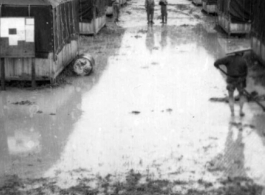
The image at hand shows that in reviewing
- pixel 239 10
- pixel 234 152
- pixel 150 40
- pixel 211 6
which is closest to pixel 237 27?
pixel 239 10

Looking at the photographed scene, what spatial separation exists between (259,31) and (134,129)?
10.7 m

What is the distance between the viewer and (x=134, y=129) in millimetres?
14602

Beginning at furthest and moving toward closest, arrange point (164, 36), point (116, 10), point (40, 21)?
point (116, 10) → point (164, 36) → point (40, 21)

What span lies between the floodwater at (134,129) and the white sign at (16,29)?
1745 mm

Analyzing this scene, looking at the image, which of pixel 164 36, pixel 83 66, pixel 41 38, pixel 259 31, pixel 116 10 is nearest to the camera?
pixel 41 38

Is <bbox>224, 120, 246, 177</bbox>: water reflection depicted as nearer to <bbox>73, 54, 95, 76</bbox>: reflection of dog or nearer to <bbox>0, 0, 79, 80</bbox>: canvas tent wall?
<bbox>0, 0, 79, 80</bbox>: canvas tent wall

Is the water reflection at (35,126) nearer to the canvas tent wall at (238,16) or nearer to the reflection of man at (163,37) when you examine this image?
the reflection of man at (163,37)

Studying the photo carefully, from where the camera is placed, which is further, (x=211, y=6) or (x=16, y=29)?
(x=211, y=6)

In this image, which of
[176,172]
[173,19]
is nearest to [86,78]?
[176,172]

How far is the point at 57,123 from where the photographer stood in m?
15.2

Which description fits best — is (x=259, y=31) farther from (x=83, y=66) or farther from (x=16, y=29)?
(x=16, y=29)

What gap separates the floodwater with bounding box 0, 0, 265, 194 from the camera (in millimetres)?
11625

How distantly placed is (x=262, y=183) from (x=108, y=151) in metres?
3.69

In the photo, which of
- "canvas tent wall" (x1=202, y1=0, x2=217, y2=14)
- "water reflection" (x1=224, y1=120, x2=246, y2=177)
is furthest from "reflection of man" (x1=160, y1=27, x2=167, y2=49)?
"water reflection" (x1=224, y1=120, x2=246, y2=177)
